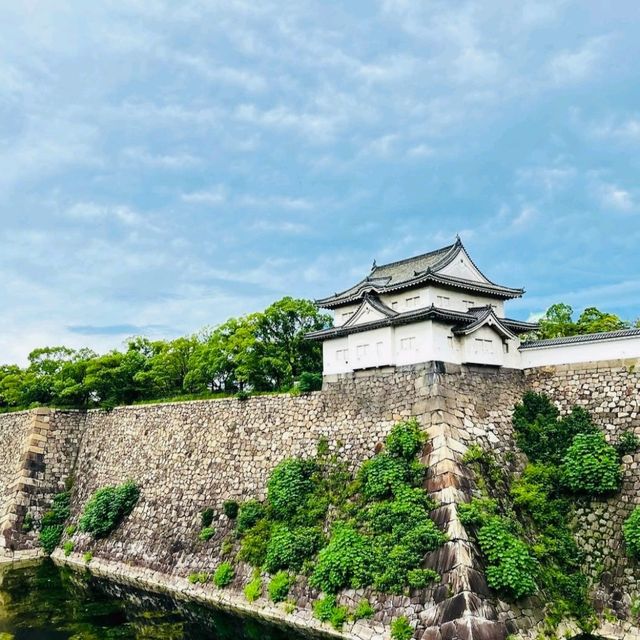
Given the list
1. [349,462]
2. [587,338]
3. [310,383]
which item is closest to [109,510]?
[310,383]

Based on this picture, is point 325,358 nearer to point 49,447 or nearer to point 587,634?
point 587,634

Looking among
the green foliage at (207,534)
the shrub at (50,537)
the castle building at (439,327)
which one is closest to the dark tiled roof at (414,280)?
the castle building at (439,327)

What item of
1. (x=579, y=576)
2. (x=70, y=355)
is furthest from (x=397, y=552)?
(x=70, y=355)

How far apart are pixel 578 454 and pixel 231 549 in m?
12.8

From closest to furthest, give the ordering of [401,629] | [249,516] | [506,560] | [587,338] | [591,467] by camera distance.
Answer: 1. [401,629]
2. [506,560]
3. [591,467]
4. [587,338]
5. [249,516]

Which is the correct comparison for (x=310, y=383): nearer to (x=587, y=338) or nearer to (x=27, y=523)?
(x=587, y=338)

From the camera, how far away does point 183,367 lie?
40.1 meters

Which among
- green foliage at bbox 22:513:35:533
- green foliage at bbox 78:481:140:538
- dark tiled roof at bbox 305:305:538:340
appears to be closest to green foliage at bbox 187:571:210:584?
green foliage at bbox 78:481:140:538

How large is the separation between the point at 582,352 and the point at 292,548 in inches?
486

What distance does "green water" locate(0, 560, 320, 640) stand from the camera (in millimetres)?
19172

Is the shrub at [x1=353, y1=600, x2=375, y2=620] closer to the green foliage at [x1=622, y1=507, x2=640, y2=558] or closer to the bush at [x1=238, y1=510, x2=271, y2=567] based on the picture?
the bush at [x1=238, y1=510, x2=271, y2=567]

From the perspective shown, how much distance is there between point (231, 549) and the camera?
75.1ft

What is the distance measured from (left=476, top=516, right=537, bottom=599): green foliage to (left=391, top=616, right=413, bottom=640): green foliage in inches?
97.2

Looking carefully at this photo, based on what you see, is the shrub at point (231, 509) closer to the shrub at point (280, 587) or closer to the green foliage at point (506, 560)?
the shrub at point (280, 587)
